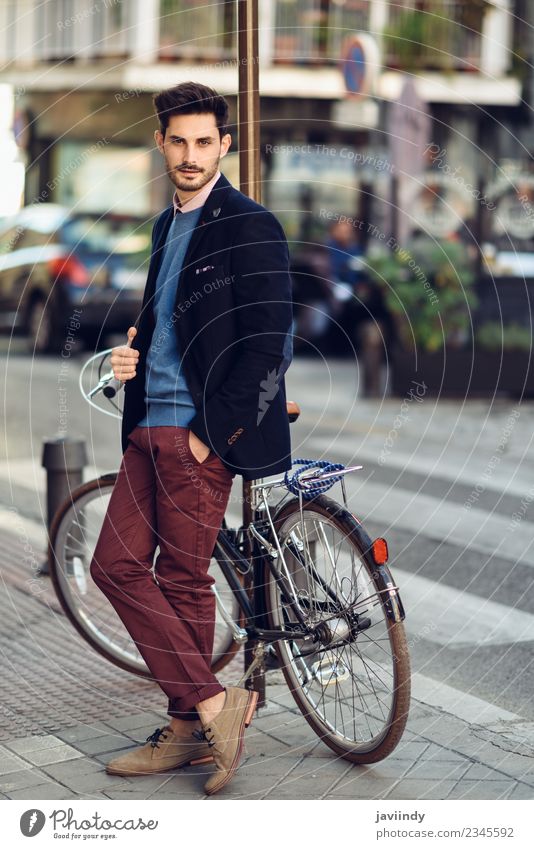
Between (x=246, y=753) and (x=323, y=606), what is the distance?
21.1 inches

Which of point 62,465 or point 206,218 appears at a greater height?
point 206,218

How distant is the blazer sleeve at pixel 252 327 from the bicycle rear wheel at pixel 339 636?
415 mm

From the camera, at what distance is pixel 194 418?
4.04 metres

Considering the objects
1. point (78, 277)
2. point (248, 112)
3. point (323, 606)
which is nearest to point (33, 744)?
point (323, 606)

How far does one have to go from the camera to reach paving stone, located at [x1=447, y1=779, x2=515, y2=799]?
3893 millimetres

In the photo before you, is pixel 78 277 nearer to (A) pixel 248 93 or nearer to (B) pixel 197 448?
(A) pixel 248 93

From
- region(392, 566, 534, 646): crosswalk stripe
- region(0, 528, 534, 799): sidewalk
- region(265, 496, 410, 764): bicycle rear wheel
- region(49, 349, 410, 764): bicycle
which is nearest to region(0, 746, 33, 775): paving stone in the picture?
region(0, 528, 534, 799): sidewalk

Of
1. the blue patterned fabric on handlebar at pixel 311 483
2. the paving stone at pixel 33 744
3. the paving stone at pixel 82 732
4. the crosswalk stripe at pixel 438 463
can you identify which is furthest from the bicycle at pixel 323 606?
the crosswalk stripe at pixel 438 463

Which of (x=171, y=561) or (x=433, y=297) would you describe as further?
(x=433, y=297)

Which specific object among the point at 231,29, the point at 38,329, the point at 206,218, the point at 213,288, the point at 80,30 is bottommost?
the point at 38,329

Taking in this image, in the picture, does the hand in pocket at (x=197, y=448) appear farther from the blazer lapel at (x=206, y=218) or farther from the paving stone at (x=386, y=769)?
the paving stone at (x=386, y=769)

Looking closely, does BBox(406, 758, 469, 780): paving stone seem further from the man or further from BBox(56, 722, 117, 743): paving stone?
BBox(56, 722, 117, 743): paving stone
